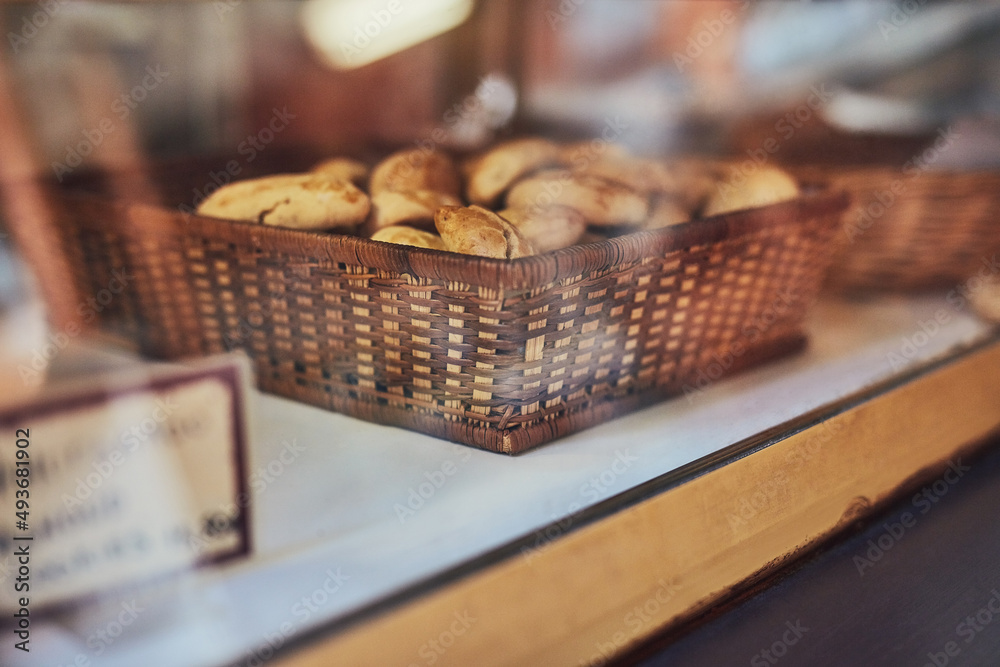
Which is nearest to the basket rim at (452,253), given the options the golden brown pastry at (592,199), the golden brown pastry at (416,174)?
the golden brown pastry at (592,199)

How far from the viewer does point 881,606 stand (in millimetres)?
651

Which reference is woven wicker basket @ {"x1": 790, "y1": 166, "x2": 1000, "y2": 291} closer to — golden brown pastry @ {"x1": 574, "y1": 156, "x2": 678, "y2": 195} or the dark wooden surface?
golden brown pastry @ {"x1": 574, "y1": 156, "x2": 678, "y2": 195}

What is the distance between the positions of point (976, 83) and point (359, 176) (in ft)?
5.25

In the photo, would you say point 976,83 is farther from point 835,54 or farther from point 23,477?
point 23,477

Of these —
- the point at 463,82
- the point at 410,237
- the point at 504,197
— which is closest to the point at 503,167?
the point at 504,197

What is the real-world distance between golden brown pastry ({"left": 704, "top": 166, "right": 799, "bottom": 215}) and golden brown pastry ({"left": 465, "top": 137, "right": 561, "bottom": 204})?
0.25 m

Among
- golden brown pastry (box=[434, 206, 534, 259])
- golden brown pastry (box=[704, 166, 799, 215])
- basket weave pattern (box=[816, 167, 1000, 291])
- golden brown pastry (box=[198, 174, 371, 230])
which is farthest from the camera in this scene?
basket weave pattern (box=[816, 167, 1000, 291])

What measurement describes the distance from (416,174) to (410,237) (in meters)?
0.23

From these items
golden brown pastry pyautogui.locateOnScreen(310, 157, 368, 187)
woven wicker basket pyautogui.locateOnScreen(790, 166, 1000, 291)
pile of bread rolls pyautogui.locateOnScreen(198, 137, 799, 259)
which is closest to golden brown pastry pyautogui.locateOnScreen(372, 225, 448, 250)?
pile of bread rolls pyautogui.locateOnScreen(198, 137, 799, 259)

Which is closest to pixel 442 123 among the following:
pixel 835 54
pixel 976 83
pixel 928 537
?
pixel 835 54

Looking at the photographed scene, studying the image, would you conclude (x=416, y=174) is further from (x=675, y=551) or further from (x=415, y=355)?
(x=675, y=551)

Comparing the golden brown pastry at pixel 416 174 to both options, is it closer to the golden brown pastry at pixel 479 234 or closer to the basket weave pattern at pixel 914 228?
the golden brown pastry at pixel 479 234

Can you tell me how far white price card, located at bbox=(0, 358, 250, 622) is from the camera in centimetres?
41

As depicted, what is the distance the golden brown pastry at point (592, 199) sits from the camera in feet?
2.91
